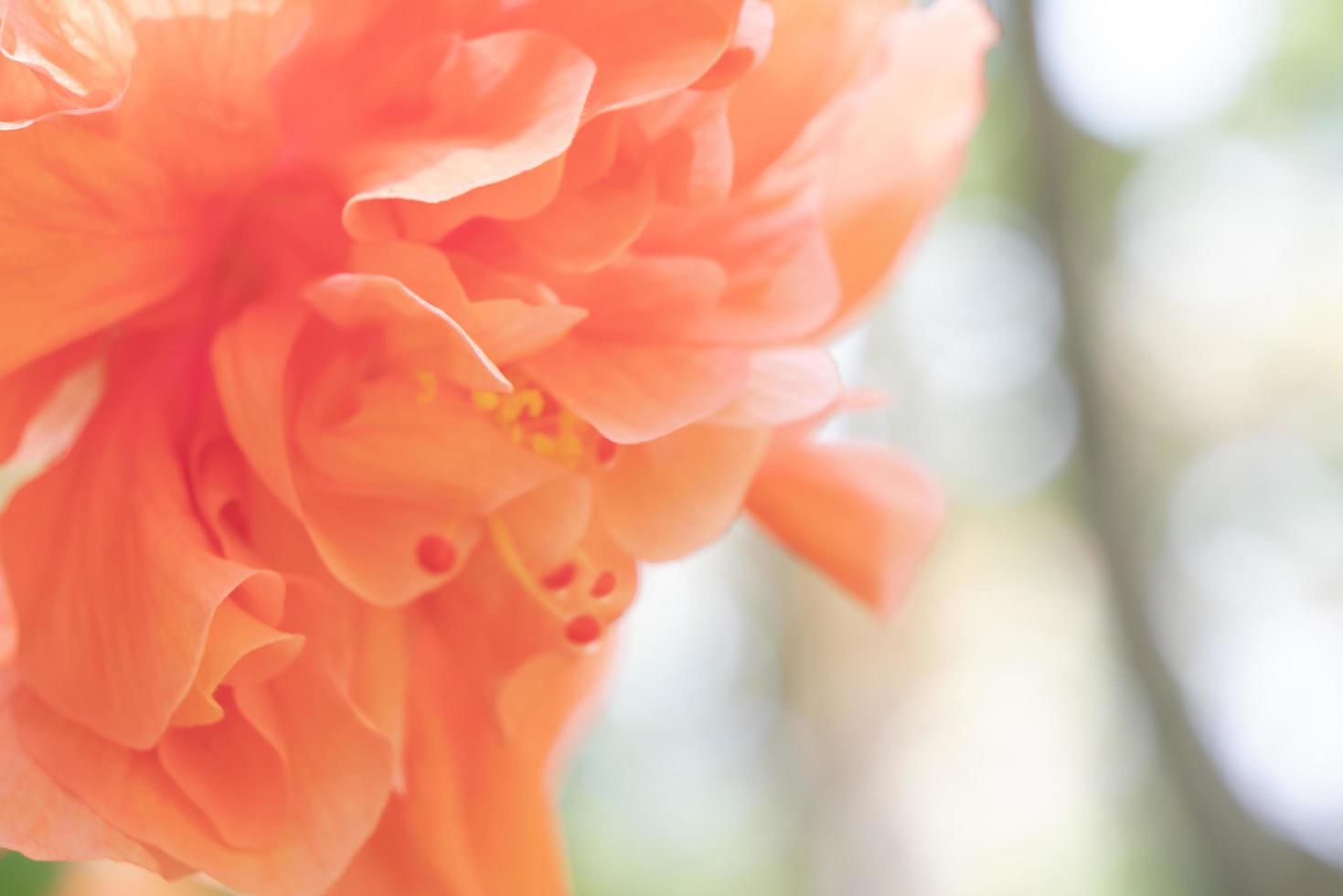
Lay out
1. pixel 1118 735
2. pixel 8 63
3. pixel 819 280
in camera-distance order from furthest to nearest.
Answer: pixel 1118 735
pixel 819 280
pixel 8 63

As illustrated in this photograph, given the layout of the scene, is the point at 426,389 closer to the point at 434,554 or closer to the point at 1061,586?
the point at 434,554

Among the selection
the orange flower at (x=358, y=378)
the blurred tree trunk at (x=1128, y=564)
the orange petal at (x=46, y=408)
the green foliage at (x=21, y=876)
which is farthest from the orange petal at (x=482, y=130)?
the blurred tree trunk at (x=1128, y=564)

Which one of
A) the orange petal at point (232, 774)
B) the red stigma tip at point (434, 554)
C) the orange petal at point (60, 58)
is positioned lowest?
the orange petal at point (232, 774)

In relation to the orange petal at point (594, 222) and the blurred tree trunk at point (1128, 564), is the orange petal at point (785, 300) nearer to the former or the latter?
the orange petal at point (594, 222)

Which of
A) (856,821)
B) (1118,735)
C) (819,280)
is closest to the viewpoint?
(819,280)

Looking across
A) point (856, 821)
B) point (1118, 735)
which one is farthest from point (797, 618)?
point (1118, 735)

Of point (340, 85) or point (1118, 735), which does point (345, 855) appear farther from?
point (1118, 735)
